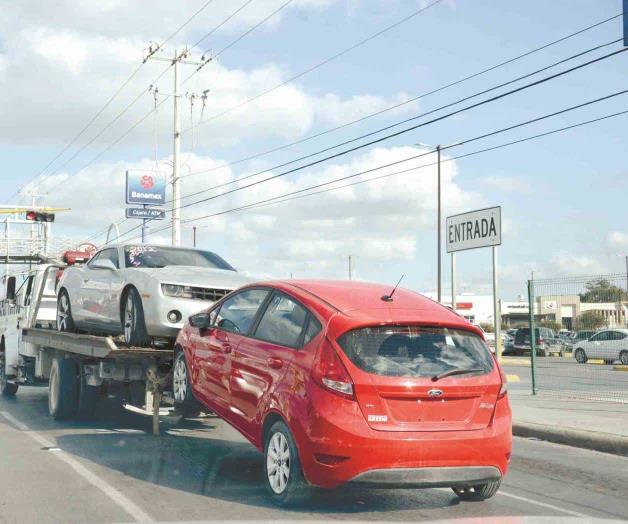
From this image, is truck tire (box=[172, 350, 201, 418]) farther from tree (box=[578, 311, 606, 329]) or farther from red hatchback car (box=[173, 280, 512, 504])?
tree (box=[578, 311, 606, 329])

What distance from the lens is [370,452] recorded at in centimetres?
607

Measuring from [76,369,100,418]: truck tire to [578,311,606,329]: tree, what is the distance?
9.80m

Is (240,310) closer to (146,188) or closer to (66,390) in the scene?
(66,390)

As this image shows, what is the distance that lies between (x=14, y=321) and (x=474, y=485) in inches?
458

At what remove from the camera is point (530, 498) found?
24.3 feet

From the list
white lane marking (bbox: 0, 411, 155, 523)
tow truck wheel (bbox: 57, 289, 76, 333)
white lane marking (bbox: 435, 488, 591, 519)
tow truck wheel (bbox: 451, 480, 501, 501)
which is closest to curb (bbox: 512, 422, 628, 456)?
white lane marking (bbox: 435, 488, 591, 519)

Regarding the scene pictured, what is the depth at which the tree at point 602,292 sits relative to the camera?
1525 centimetres

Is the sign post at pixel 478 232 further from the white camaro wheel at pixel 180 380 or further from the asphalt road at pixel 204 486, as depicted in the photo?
the white camaro wheel at pixel 180 380

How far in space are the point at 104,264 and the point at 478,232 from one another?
28.5ft

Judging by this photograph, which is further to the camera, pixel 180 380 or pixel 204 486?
pixel 180 380

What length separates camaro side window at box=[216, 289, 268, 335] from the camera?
775 centimetres

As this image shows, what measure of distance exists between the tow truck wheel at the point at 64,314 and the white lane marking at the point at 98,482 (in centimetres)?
256

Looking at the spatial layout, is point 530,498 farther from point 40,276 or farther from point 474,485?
point 40,276

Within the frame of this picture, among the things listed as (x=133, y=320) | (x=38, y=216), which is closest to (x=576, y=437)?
(x=133, y=320)
